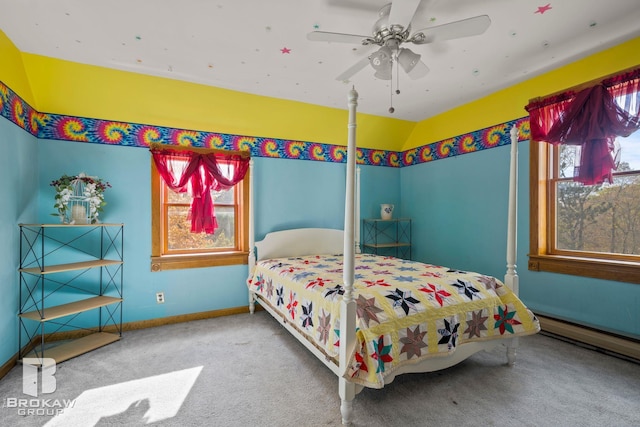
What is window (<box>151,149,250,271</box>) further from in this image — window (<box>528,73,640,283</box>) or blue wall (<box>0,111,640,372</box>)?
window (<box>528,73,640,283</box>)

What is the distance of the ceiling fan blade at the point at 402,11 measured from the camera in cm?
162

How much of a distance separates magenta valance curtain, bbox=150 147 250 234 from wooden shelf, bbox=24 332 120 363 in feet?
4.28

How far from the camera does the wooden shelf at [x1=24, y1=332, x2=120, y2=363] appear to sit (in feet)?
8.29

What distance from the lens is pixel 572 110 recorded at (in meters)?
2.67

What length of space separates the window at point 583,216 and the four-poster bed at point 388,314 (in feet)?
3.19

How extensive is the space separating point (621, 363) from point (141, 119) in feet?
16.1

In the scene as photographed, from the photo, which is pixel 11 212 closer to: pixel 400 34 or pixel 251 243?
pixel 251 243

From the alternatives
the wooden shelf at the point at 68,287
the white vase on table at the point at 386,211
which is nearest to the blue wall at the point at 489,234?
the white vase on table at the point at 386,211

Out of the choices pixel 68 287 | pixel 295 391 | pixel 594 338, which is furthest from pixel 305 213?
pixel 594 338

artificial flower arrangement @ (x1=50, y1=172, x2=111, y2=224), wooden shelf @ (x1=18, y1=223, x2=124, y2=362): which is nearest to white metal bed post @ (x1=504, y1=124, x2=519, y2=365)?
wooden shelf @ (x1=18, y1=223, x2=124, y2=362)

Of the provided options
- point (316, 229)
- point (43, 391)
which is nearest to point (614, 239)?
point (316, 229)

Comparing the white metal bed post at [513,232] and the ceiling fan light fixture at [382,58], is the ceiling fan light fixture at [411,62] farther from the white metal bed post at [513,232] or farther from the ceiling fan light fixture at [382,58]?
the white metal bed post at [513,232]

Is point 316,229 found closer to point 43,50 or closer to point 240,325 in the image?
point 240,325

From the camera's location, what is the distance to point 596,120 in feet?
8.32
